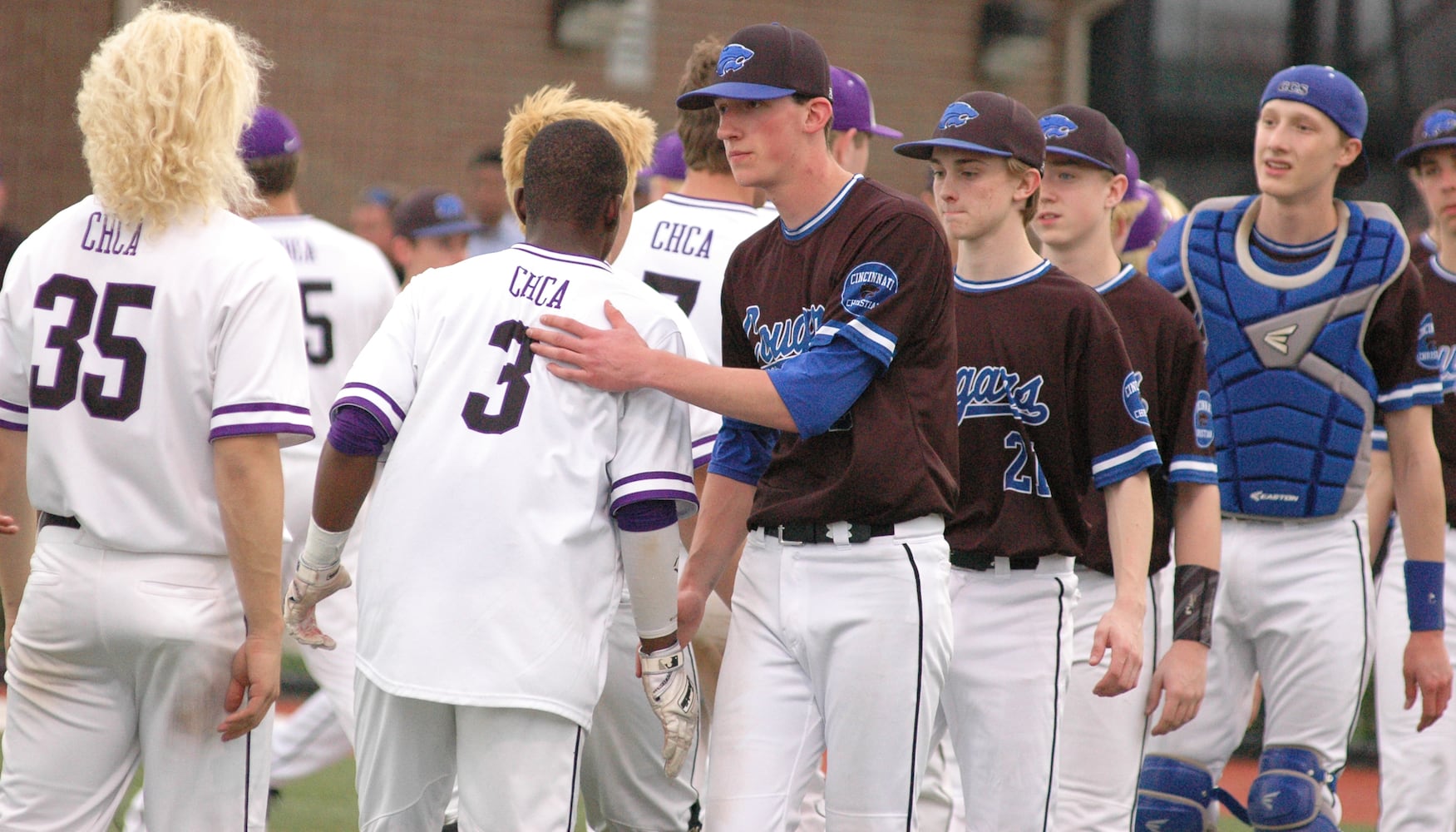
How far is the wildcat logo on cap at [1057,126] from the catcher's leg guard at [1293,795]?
2.00m

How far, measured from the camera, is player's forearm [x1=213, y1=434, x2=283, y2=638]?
3.51 metres

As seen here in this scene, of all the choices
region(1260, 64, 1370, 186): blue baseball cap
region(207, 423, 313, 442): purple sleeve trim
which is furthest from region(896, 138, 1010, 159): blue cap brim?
region(207, 423, 313, 442): purple sleeve trim

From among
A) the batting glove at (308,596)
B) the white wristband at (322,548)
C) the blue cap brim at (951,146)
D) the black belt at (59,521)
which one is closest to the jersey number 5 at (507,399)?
the white wristband at (322,548)

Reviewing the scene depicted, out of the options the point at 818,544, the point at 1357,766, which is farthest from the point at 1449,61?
the point at 818,544

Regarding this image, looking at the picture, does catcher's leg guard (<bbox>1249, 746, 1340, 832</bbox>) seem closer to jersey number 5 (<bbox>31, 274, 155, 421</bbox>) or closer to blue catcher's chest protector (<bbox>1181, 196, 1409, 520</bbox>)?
blue catcher's chest protector (<bbox>1181, 196, 1409, 520</bbox>)

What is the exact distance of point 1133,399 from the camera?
4.09 metres

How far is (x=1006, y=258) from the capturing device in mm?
4227

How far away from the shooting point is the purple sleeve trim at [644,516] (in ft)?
11.1

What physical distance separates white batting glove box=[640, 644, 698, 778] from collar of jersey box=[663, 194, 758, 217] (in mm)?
1860

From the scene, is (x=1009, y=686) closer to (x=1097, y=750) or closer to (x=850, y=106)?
(x=1097, y=750)

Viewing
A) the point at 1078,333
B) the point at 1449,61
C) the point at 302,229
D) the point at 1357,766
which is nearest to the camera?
the point at 1078,333

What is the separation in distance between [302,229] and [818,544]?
2.84 m

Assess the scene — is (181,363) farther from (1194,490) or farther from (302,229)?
(1194,490)

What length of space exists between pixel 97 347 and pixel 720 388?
52.9 inches
